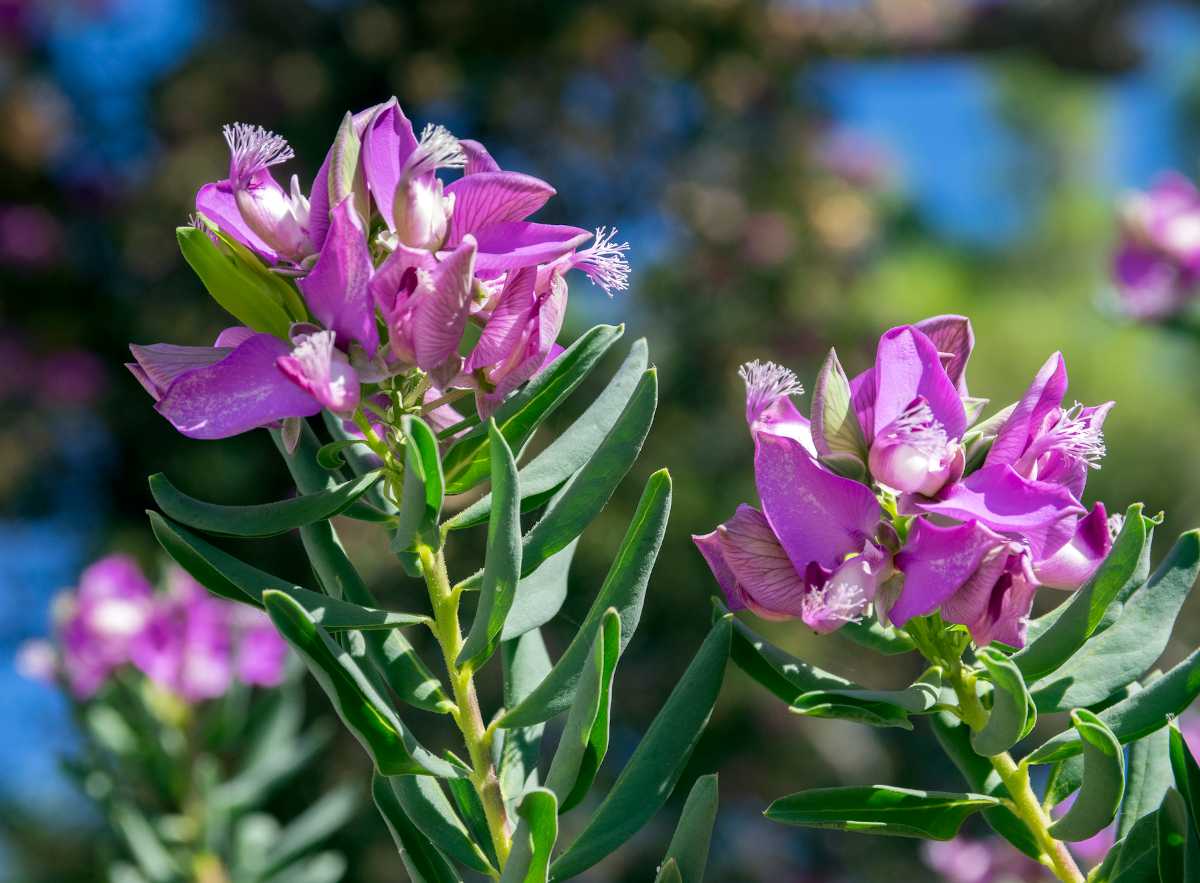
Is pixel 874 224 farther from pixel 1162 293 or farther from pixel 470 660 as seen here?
pixel 470 660

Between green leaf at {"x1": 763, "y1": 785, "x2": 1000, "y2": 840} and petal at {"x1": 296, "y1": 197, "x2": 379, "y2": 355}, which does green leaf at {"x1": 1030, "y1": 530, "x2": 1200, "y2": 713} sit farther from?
petal at {"x1": 296, "y1": 197, "x2": 379, "y2": 355}

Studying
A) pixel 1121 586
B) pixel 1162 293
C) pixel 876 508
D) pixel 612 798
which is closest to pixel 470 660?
pixel 612 798

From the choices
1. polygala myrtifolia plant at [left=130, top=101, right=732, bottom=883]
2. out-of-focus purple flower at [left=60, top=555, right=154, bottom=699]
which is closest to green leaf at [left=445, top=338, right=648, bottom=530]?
polygala myrtifolia plant at [left=130, top=101, right=732, bottom=883]

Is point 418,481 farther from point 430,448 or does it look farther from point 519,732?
point 519,732

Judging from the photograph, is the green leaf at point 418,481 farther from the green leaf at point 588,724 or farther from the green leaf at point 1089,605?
the green leaf at point 1089,605

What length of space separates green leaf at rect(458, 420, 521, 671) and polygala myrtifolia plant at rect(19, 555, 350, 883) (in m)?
0.82

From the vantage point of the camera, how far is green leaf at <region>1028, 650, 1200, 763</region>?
711 millimetres

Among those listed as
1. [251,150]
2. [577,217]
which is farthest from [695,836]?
[577,217]

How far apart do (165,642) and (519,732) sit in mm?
1161

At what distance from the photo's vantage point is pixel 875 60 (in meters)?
6.48

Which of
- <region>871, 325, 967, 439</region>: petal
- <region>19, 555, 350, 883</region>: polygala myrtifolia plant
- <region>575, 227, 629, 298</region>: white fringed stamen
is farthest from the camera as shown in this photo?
<region>19, 555, 350, 883</region>: polygala myrtifolia plant

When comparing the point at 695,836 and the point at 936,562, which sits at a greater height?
the point at 936,562

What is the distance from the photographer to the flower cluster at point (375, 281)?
2.47 ft

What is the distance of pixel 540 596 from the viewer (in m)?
0.84
